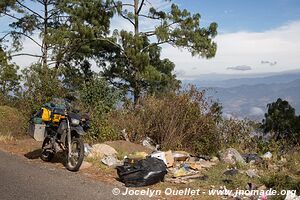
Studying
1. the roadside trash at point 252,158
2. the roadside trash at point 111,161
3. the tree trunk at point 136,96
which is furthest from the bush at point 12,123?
the roadside trash at point 252,158

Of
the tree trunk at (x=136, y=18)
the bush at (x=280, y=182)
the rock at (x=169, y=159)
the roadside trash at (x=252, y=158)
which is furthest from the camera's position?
the tree trunk at (x=136, y=18)

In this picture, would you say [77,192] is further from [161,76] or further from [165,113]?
[161,76]

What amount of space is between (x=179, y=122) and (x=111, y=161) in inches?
111

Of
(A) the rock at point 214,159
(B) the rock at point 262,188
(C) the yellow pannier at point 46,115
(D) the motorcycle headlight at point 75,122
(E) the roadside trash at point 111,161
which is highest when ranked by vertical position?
(C) the yellow pannier at point 46,115

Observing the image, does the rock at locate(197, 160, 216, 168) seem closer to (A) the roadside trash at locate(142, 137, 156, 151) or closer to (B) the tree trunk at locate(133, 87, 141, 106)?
(A) the roadside trash at locate(142, 137, 156, 151)

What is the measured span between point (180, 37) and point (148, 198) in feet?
57.4

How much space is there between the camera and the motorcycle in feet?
28.8

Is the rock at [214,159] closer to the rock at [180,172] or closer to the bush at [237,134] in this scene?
the bush at [237,134]

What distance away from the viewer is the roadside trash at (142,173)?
7.59 m

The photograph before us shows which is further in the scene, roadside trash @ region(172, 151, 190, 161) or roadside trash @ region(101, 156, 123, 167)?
roadside trash @ region(172, 151, 190, 161)

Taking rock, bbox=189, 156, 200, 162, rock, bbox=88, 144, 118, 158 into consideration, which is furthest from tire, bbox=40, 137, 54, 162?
rock, bbox=189, 156, 200, 162

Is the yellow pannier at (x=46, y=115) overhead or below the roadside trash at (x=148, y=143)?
overhead

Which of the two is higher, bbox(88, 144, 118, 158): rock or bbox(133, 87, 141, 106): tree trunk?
bbox(133, 87, 141, 106): tree trunk

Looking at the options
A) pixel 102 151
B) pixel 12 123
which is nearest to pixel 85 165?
pixel 102 151
